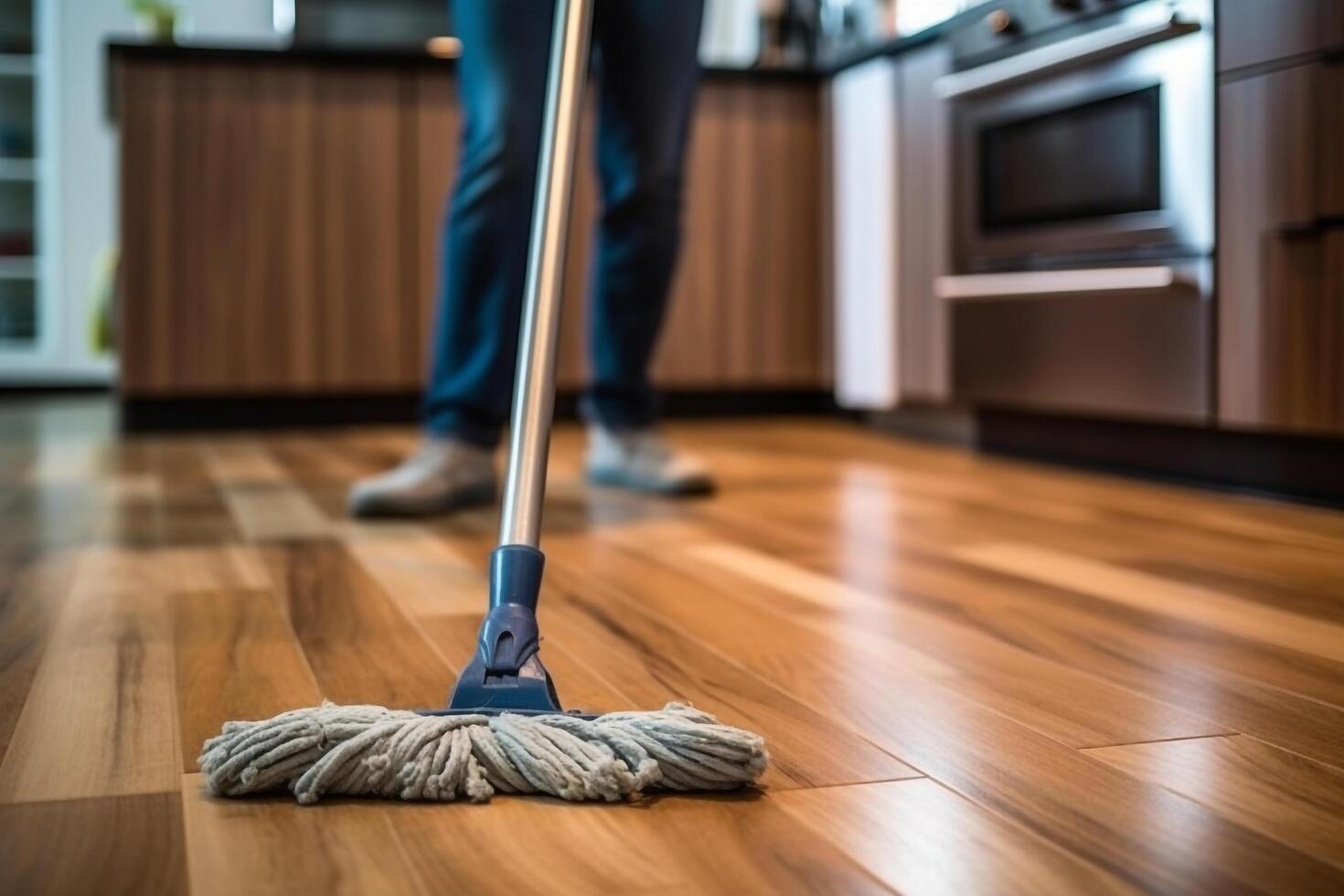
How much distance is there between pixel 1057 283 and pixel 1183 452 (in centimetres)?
33

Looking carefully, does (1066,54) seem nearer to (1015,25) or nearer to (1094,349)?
(1015,25)

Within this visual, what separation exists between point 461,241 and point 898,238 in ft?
4.48

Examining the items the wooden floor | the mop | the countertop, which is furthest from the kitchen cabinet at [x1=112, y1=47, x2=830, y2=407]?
the mop

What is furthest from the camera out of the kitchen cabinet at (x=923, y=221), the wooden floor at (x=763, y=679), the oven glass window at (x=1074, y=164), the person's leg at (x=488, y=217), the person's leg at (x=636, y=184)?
the kitchen cabinet at (x=923, y=221)

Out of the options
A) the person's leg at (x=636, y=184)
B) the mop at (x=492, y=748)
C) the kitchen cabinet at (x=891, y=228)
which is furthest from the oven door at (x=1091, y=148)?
the mop at (x=492, y=748)

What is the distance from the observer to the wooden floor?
2.22 ft

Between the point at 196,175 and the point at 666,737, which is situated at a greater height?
the point at 196,175

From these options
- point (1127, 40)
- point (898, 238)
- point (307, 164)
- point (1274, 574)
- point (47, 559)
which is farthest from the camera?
point (307, 164)

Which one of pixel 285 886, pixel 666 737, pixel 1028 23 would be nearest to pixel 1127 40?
pixel 1028 23

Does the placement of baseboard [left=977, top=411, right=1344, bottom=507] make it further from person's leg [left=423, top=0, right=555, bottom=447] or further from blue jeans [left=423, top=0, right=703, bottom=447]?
person's leg [left=423, top=0, right=555, bottom=447]

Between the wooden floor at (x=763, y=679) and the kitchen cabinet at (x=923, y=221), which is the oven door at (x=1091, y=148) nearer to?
the kitchen cabinet at (x=923, y=221)

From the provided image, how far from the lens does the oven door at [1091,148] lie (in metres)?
2.17

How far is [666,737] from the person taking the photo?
0.77 metres

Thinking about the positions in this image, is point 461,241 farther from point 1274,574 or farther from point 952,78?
point 952,78
